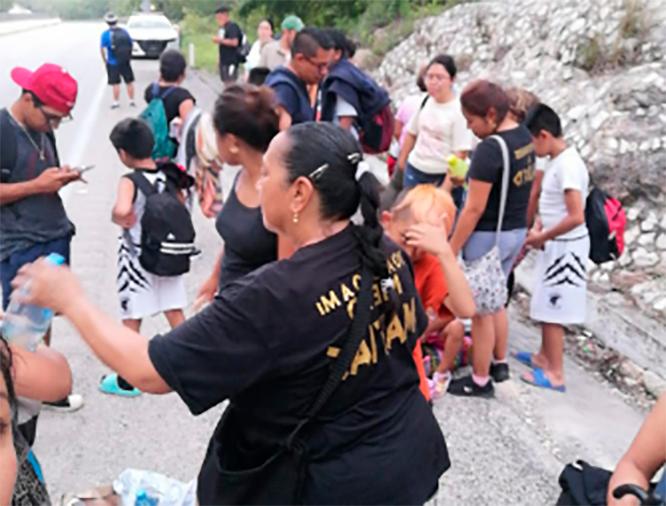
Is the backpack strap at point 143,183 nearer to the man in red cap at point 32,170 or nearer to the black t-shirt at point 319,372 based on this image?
the man in red cap at point 32,170

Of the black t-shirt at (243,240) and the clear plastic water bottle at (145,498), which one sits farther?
the black t-shirt at (243,240)

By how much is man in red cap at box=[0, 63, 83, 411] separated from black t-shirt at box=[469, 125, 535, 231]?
2060 mm

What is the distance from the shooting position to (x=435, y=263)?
11.6 feet

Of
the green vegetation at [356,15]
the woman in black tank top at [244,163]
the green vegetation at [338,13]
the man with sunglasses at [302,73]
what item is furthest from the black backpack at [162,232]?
the green vegetation at [356,15]

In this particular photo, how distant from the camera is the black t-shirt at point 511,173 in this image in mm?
3832

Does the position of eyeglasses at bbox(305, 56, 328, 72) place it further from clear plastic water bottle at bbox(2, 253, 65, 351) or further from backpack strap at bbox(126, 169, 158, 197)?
clear plastic water bottle at bbox(2, 253, 65, 351)

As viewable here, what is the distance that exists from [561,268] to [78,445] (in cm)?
277

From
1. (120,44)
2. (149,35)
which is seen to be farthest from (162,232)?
(149,35)

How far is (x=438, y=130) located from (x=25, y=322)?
3.98m

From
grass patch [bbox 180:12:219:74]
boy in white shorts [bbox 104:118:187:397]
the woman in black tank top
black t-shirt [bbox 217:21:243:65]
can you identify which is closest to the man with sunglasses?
boy in white shorts [bbox 104:118:187:397]

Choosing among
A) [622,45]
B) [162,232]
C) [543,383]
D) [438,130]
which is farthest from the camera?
[622,45]

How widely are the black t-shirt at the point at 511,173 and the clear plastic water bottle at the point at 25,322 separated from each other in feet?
7.95

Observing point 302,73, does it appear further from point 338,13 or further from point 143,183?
point 338,13

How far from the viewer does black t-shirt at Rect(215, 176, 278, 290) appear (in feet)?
9.14
